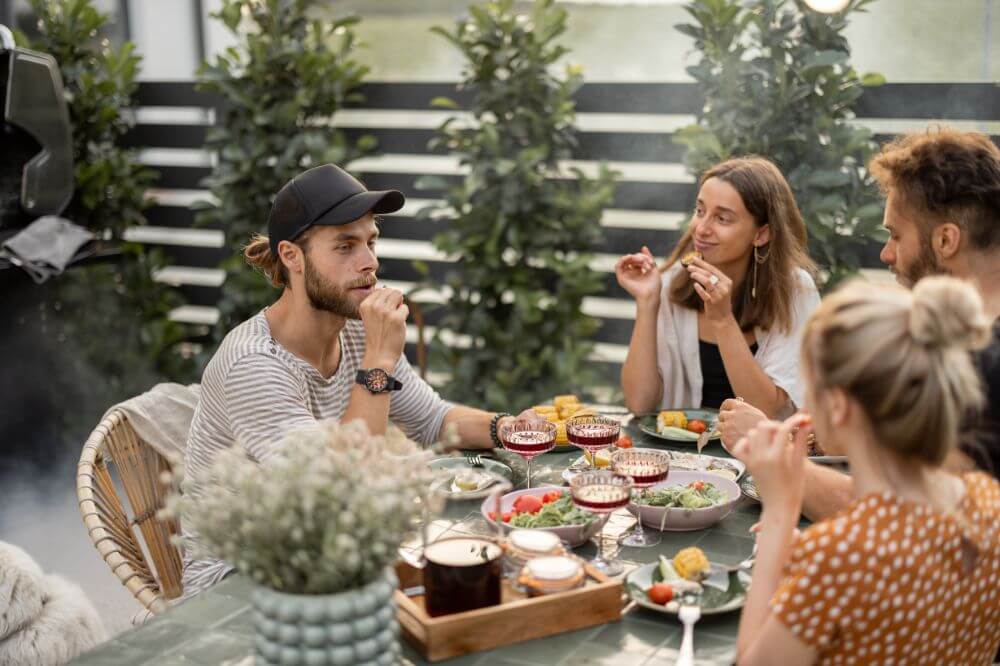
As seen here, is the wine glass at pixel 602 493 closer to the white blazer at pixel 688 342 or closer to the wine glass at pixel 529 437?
the wine glass at pixel 529 437

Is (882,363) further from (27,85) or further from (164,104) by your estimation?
(164,104)

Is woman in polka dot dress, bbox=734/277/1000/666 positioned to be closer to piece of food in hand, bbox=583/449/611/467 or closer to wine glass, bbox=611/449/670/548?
wine glass, bbox=611/449/670/548

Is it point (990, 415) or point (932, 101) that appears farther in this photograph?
point (932, 101)

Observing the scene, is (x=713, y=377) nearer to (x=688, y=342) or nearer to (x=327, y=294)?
(x=688, y=342)

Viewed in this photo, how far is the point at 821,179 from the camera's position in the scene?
3404 millimetres

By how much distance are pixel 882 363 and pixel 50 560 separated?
130 inches

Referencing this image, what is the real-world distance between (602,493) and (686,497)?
286 millimetres

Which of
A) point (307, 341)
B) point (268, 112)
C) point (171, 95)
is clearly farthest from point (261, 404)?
point (171, 95)

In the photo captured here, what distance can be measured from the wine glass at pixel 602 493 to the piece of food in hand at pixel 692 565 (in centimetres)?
11

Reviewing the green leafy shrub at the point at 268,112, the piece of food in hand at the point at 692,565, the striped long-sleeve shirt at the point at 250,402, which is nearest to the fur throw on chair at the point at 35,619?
the striped long-sleeve shirt at the point at 250,402

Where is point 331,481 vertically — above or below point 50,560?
above

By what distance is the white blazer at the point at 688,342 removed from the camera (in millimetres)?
2775

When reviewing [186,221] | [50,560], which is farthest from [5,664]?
[186,221]

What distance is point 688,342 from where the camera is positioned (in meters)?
2.89
